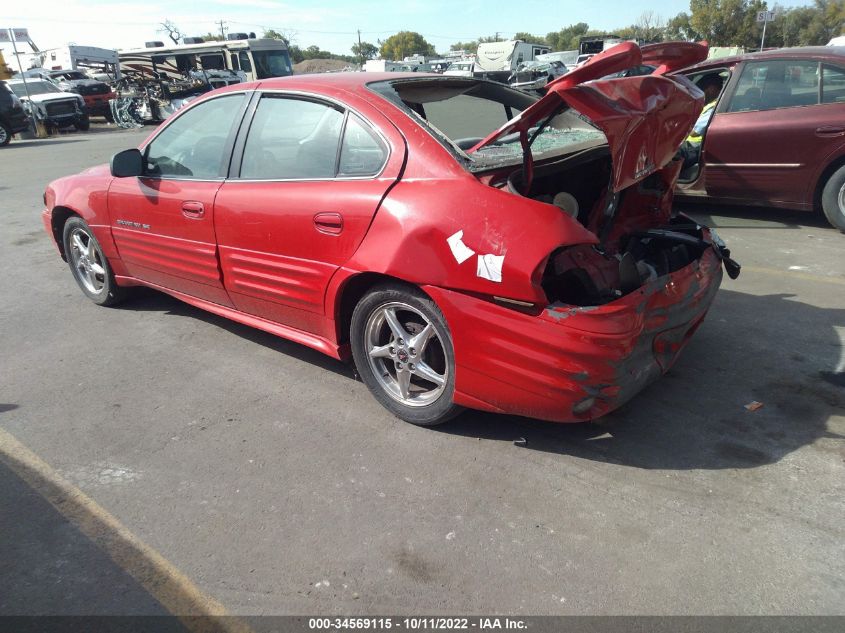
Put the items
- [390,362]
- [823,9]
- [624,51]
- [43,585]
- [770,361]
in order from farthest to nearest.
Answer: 1. [823,9]
2. [770,361]
3. [390,362]
4. [624,51]
5. [43,585]

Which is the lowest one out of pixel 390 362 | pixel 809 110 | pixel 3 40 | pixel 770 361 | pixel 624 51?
pixel 770 361

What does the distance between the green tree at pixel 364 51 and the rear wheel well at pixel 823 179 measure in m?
105

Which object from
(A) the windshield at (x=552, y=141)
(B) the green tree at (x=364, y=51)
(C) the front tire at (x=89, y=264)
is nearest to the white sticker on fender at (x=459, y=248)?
(A) the windshield at (x=552, y=141)

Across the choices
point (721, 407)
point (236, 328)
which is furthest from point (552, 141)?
point (236, 328)

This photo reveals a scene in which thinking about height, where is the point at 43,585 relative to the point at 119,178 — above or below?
below

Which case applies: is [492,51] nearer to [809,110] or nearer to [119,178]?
[809,110]

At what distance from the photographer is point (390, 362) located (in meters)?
3.42

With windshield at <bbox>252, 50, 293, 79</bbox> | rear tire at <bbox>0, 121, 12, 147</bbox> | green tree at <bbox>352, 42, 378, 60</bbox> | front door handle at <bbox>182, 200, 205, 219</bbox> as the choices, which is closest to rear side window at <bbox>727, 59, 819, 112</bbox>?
front door handle at <bbox>182, 200, 205, 219</bbox>

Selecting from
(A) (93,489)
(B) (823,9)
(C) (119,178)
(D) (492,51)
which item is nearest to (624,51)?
(A) (93,489)

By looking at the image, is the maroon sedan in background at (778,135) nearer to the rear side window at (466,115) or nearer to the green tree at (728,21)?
the rear side window at (466,115)

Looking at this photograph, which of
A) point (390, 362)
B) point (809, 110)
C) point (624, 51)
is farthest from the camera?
point (809, 110)

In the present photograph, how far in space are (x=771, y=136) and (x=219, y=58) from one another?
93.3 feet

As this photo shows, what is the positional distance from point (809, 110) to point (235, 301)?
18.3 ft

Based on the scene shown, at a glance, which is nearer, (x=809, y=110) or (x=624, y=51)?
(x=624, y=51)
